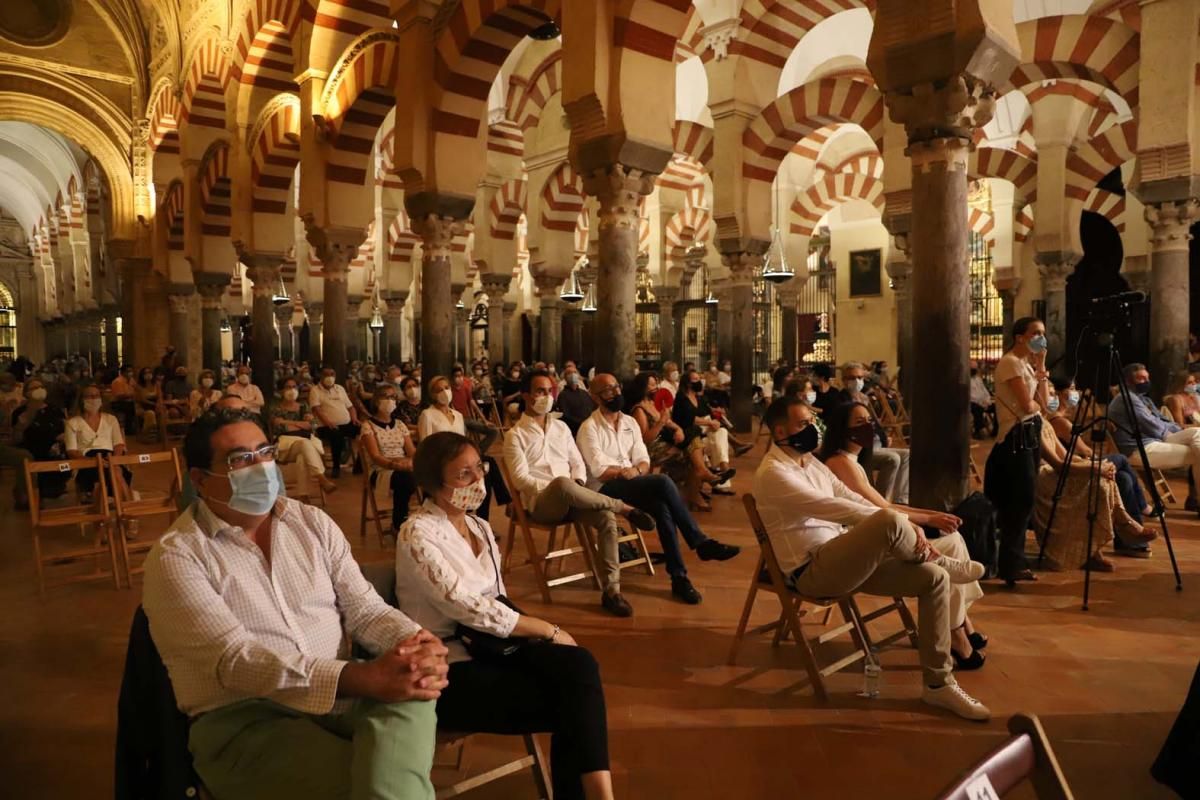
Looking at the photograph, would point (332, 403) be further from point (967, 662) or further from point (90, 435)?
point (967, 662)

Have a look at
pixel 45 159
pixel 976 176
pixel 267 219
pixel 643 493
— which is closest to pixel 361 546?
pixel 643 493

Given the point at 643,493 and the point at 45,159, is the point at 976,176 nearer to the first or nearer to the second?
the point at 643,493

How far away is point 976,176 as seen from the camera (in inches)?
581

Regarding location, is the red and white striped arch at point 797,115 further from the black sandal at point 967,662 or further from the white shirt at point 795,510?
the black sandal at point 967,662

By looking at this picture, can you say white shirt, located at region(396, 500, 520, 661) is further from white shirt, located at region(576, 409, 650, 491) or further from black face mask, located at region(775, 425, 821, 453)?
white shirt, located at region(576, 409, 650, 491)

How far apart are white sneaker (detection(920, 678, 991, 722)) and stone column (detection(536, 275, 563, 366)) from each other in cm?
1314

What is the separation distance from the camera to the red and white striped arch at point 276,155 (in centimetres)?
1238

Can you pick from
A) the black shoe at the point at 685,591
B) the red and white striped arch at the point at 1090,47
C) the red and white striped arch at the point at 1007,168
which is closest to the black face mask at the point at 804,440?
the black shoe at the point at 685,591

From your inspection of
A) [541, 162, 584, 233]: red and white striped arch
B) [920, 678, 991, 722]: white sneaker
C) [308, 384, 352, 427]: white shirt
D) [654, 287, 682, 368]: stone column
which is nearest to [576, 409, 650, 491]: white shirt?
[920, 678, 991, 722]: white sneaker

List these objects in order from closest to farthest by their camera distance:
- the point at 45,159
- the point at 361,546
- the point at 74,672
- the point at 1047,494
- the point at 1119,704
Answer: the point at 1119,704 < the point at 74,672 < the point at 1047,494 < the point at 361,546 < the point at 45,159

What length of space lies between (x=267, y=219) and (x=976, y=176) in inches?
482

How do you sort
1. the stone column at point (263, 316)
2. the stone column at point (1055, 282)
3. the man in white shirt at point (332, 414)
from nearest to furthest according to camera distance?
1. the man in white shirt at point (332, 414)
2. the stone column at point (1055, 282)
3. the stone column at point (263, 316)

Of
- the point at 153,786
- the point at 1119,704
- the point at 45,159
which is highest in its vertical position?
the point at 45,159

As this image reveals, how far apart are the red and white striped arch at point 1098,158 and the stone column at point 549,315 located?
8877mm
